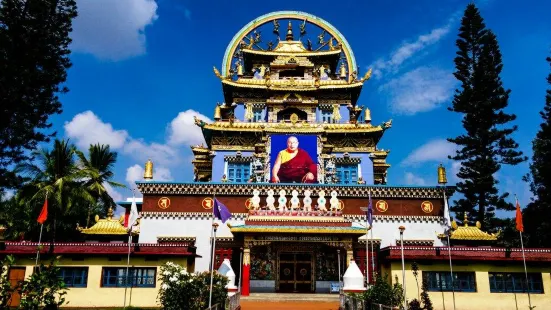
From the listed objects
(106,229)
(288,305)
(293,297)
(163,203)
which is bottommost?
(288,305)

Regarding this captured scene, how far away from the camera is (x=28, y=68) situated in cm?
2156

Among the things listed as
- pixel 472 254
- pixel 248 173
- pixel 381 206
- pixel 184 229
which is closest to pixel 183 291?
pixel 472 254

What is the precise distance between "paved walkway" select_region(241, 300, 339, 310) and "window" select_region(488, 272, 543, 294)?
7704mm

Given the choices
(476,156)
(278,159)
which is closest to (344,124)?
(278,159)

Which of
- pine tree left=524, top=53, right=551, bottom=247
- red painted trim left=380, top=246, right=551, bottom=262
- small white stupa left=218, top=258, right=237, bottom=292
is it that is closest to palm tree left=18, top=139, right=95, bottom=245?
small white stupa left=218, top=258, right=237, bottom=292

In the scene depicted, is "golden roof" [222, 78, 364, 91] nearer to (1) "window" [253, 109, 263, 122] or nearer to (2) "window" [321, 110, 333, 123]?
(1) "window" [253, 109, 263, 122]

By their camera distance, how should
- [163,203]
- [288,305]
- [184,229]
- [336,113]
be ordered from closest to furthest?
[288,305] < [184,229] < [163,203] < [336,113]

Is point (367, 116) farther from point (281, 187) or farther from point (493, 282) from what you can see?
point (493, 282)

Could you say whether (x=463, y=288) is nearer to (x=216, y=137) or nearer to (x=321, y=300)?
(x=321, y=300)

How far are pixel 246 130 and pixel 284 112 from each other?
4753mm

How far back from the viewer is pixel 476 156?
34688mm

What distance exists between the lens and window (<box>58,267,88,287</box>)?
2142cm

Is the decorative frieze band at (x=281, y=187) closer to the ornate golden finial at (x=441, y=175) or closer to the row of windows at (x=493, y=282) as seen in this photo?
the ornate golden finial at (x=441, y=175)

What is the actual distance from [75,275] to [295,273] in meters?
11.6
